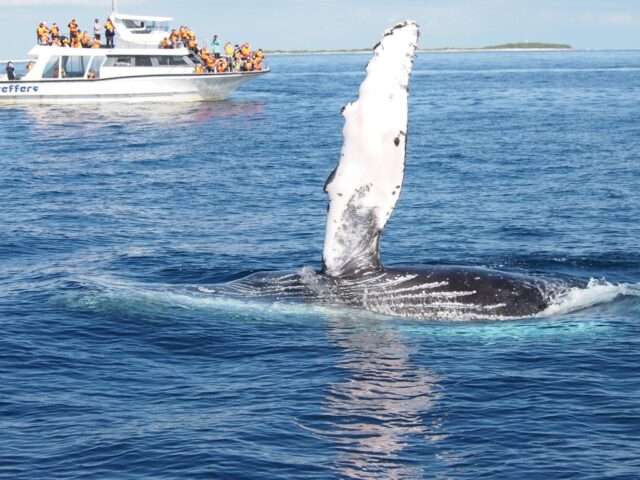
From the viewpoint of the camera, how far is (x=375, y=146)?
1341cm

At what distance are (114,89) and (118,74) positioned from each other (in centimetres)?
96

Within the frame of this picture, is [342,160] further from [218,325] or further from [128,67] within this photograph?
[128,67]

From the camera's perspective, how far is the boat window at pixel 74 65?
61.4m

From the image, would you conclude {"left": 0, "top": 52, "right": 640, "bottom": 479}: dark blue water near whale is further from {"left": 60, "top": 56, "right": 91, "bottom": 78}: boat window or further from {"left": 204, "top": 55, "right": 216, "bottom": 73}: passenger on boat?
{"left": 204, "top": 55, "right": 216, "bottom": 73}: passenger on boat

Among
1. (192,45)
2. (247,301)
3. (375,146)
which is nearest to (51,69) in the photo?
(192,45)

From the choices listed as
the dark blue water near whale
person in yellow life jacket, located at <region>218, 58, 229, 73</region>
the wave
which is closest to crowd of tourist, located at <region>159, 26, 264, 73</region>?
person in yellow life jacket, located at <region>218, 58, 229, 73</region>

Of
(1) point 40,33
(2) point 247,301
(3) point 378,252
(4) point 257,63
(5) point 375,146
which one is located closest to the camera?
(5) point 375,146

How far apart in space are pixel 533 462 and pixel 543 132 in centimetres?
3428

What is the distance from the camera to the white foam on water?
1453 centimetres

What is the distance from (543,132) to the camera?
1700 inches

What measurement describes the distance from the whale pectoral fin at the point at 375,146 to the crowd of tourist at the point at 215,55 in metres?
50.3

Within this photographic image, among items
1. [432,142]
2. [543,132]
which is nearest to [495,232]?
[432,142]

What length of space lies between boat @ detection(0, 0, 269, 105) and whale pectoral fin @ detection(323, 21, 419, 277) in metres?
49.0

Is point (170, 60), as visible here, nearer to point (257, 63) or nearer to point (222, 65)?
point (222, 65)
